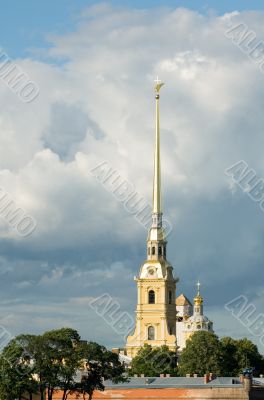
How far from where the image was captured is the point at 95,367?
4227 inches

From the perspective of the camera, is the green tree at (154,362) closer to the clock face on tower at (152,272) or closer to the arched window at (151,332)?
the arched window at (151,332)

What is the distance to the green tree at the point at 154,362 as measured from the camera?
14438cm

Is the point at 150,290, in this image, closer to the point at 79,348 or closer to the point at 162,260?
the point at 162,260

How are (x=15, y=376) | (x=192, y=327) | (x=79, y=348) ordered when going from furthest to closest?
(x=192, y=327) < (x=79, y=348) < (x=15, y=376)

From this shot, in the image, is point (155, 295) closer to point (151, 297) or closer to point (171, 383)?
point (151, 297)

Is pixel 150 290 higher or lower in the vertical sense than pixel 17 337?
higher

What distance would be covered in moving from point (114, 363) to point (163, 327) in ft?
225

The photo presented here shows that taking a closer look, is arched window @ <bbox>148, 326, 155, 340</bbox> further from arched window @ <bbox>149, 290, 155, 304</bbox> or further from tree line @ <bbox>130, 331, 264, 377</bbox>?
tree line @ <bbox>130, 331, 264, 377</bbox>

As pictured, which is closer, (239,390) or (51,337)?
(51,337)

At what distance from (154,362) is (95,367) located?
1780 inches

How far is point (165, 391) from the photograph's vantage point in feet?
383

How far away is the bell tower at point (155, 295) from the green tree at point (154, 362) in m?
10.5

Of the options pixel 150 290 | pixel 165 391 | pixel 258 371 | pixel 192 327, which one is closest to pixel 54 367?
pixel 165 391

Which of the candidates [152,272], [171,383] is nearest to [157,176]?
[152,272]
